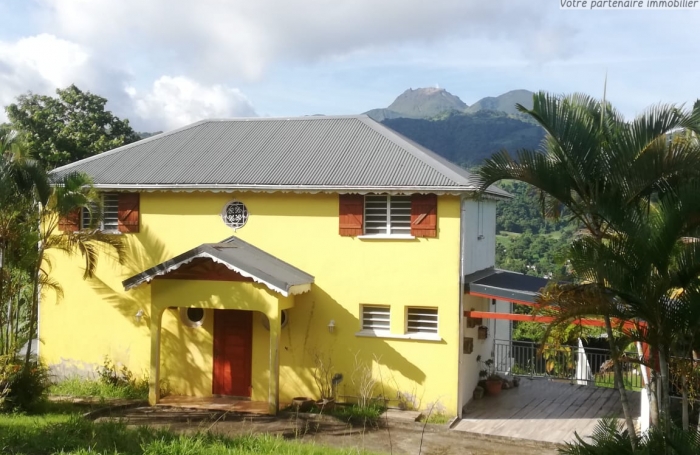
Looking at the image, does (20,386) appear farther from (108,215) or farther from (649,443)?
(649,443)

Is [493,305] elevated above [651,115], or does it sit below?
below

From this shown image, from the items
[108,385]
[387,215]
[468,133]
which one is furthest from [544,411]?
[468,133]

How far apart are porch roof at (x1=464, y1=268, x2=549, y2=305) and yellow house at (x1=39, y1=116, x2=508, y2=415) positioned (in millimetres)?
396

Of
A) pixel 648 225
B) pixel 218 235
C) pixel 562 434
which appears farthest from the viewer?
pixel 218 235

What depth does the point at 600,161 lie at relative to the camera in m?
9.38

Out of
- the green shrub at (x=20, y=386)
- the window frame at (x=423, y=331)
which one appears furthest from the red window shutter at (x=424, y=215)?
the green shrub at (x=20, y=386)

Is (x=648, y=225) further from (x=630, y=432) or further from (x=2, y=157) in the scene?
(x=2, y=157)

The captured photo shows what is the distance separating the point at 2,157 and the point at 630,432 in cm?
1236

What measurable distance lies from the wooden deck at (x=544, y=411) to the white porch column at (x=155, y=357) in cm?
656

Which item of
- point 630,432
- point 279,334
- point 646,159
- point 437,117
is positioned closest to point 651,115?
point 646,159

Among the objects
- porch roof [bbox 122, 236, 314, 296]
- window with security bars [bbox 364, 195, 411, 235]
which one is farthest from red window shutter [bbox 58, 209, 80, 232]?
window with security bars [bbox 364, 195, 411, 235]

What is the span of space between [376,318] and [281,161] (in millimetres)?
4415

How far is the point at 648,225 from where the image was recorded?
8.24m

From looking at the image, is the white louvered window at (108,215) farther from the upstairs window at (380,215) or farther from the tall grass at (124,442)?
the tall grass at (124,442)
